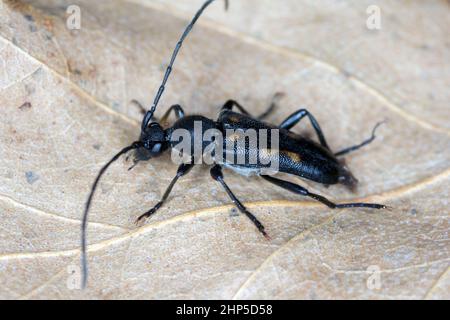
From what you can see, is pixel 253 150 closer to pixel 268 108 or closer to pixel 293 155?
pixel 293 155

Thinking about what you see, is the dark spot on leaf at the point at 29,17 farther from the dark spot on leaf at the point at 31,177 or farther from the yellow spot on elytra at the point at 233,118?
the yellow spot on elytra at the point at 233,118

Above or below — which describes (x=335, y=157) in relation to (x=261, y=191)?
above

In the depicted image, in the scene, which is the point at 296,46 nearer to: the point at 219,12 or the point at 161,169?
the point at 219,12

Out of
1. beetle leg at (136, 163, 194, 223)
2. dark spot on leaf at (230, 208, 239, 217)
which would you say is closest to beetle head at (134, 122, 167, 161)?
beetle leg at (136, 163, 194, 223)

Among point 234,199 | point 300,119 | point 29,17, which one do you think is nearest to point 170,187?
point 234,199

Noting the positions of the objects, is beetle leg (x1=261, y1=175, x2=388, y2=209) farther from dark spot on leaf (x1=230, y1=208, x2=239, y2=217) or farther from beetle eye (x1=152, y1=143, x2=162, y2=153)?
beetle eye (x1=152, y1=143, x2=162, y2=153)

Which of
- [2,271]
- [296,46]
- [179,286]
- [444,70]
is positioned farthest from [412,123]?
[2,271]

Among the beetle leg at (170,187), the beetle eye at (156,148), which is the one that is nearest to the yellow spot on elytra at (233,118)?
the beetle leg at (170,187)
